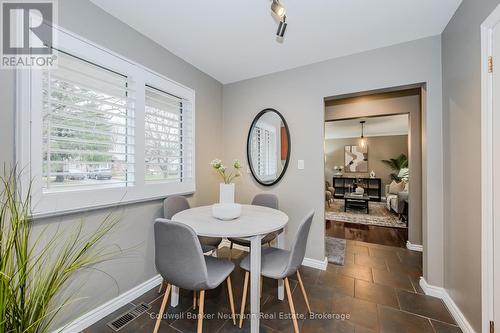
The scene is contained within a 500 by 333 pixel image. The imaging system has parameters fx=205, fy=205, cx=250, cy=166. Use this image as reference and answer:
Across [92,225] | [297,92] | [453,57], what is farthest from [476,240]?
[92,225]

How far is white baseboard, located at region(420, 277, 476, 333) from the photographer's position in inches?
58.4

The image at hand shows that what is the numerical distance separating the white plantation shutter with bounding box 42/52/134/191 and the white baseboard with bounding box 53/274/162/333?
96 cm

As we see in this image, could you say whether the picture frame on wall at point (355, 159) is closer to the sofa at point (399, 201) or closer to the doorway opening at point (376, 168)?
the doorway opening at point (376, 168)

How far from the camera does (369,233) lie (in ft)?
12.2

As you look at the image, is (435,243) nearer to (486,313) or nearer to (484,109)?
(486,313)

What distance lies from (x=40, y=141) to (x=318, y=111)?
249 centimetres

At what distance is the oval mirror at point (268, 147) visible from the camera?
2689 millimetres

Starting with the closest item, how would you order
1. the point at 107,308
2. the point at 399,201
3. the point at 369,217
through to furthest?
1. the point at 107,308
2. the point at 399,201
3. the point at 369,217

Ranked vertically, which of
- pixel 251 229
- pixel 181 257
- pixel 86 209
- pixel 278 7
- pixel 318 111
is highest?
pixel 278 7

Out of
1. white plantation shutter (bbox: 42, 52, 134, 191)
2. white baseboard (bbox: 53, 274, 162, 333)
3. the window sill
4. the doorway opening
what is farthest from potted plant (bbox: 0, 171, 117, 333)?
the doorway opening

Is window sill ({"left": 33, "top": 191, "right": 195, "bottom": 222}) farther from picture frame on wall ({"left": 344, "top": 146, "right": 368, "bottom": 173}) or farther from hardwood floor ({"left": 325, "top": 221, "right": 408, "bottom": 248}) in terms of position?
picture frame on wall ({"left": 344, "top": 146, "right": 368, "bottom": 173})

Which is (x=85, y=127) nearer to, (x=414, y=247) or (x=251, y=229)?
(x=251, y=229)

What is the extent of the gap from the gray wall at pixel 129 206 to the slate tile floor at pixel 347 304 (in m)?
0.22

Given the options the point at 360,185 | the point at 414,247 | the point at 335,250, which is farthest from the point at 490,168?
the point at 360,185
